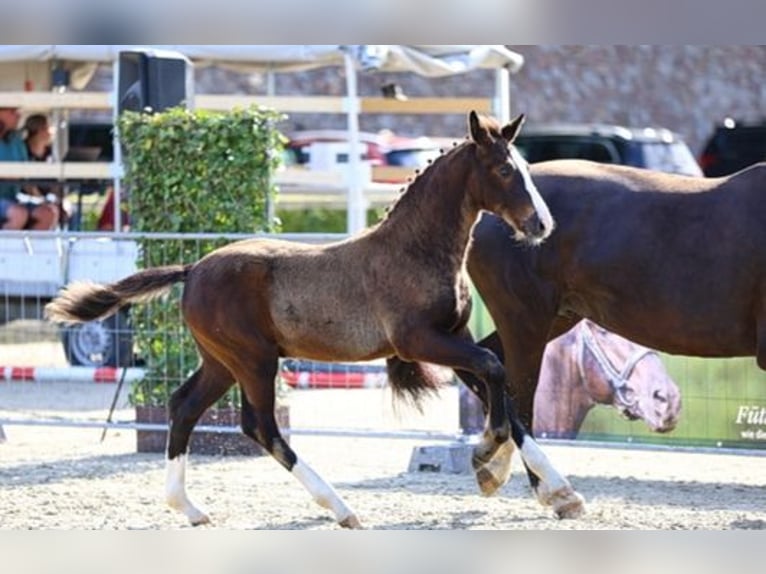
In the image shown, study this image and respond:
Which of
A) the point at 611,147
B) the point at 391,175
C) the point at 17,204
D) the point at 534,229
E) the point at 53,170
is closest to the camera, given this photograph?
the point at 534,229

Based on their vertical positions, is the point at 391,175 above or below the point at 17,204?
above

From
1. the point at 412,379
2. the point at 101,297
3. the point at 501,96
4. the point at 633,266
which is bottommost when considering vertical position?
the point at 412,379

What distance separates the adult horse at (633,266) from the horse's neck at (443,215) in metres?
0.71

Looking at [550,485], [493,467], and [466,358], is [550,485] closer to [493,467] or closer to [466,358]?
[493,467]

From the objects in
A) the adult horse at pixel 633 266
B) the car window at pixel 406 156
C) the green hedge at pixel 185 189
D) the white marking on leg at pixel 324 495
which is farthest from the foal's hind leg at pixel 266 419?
the car window at pixel 406 156

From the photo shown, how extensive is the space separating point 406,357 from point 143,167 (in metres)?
3.83

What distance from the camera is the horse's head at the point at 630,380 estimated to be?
11250 mm

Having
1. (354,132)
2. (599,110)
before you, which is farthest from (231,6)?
(599,110)

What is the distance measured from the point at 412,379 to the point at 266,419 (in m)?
0.75

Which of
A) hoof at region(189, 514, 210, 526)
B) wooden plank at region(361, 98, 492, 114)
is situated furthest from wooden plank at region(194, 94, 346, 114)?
hoof at region(189, 514, 210, 526)

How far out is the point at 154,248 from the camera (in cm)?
1231

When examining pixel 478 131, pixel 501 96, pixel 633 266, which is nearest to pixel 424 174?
pixel 478 131

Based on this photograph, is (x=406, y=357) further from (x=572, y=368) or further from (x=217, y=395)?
(x=572, y=368)

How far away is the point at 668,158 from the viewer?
76.7ft
